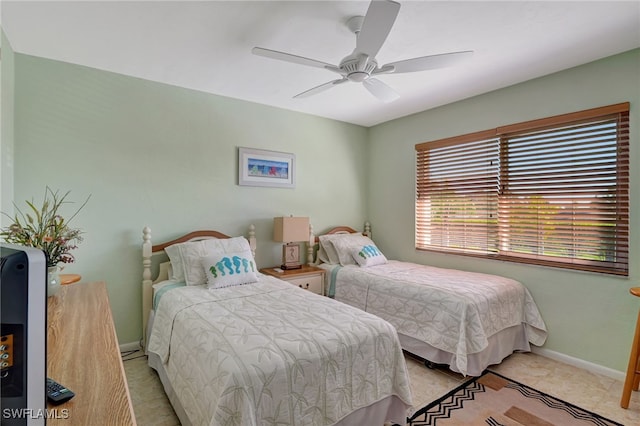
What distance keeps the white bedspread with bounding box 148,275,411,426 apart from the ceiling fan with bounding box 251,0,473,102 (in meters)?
1.60

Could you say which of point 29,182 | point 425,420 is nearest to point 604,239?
point 425,420

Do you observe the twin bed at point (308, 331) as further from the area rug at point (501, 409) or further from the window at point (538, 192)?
the window at point (538, 192)

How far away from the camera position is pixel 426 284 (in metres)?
2.83

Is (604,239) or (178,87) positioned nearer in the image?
(604,239)

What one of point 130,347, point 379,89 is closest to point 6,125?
point 130,347

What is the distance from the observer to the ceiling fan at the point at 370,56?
5.26 ft

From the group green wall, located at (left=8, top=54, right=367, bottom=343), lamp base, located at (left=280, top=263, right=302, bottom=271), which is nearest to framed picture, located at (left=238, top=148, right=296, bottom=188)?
green wall, located at (left=8, top=54, right=367, bottom=343)

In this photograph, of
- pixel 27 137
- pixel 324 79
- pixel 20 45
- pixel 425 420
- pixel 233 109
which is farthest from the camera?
pixel 233 109

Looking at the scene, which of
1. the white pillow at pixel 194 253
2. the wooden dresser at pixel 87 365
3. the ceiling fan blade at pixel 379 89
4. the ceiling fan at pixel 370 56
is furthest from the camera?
the white pillow at pixel 194 253

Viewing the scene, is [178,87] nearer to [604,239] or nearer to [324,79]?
[324,79]

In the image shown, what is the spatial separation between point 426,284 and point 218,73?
2.64 meters

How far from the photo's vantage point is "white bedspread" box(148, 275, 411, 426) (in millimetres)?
1402

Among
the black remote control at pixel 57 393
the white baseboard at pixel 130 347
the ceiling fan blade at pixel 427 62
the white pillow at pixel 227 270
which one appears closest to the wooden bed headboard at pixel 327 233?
the white pillow at pixel 227 270

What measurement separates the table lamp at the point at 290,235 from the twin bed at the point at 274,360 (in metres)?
1.01
